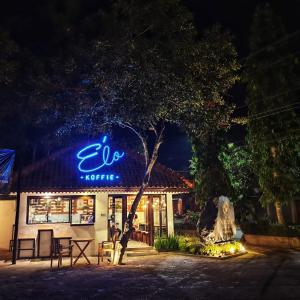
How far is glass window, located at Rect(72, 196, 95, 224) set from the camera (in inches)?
699

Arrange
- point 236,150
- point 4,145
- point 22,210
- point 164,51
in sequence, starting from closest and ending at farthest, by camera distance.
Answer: point 164,51, point 22,210, point 4,145, point 236,150

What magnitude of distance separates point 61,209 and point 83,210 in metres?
1.13

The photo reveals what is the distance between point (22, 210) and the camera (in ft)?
56.1

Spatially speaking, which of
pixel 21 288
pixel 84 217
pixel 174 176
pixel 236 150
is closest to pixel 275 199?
pixel 236 150

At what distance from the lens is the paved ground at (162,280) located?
9.30 meters

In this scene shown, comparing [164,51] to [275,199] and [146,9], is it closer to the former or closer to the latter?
[146,9]

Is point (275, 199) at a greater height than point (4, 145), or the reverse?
point (4, 145)

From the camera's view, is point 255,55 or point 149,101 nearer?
point 149,101

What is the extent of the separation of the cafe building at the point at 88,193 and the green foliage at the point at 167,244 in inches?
37.8

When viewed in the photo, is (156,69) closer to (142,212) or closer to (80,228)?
(80,228)

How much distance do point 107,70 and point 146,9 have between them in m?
2.83

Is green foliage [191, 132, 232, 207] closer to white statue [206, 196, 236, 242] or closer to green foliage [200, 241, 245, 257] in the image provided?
white statue [206, 196, 236, 242]

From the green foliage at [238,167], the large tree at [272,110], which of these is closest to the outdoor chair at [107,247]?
the large tree at [272,110]

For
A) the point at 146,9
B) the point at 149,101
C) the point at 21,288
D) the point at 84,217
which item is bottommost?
the point at 21,288
